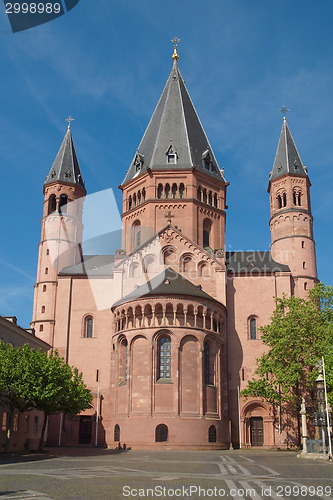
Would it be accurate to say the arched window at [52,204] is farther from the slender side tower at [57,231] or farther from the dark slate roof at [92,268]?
the dark slate roof at [92,268]

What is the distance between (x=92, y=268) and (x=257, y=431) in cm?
2401

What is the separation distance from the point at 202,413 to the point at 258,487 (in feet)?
96.5

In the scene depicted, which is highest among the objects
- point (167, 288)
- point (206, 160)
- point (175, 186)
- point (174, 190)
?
point (206, 160)

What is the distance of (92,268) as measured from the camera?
191 ft

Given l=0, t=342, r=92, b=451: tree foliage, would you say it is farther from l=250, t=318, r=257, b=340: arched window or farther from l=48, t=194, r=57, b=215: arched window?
l=48, t=194, r=57, b=215: arched window

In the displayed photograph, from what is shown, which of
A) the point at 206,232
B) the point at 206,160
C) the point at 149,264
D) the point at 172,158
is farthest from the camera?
the point at 206,160

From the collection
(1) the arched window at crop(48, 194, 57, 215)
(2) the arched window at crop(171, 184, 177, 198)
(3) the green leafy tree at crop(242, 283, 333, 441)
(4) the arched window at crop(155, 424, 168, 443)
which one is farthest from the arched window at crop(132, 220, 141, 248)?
(4) the arched window at crop(155, 424, 168, 443)

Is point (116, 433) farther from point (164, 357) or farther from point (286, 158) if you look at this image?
point (286, 158)

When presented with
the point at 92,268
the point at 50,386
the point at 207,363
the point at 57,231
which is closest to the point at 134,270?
the point at 92,268

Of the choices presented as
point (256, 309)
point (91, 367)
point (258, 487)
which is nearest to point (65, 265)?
point (91, 367)

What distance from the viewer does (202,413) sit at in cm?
4525

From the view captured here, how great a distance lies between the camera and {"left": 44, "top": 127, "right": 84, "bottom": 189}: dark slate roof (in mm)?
64812

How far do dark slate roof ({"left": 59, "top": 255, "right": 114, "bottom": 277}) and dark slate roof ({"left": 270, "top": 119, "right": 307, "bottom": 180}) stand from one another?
73.4 ft

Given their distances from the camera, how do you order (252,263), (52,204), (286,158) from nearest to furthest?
(252,263) < (286,158) < (52,204)
